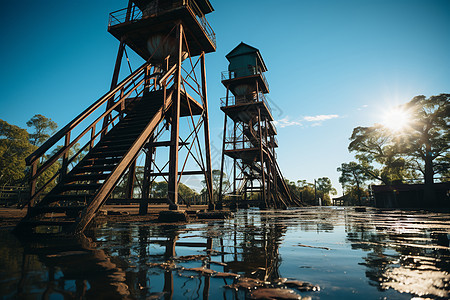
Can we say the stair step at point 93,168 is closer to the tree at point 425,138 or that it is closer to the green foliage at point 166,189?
the tree at point 425,138

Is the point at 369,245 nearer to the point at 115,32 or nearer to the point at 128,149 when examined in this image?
the point at 128,149

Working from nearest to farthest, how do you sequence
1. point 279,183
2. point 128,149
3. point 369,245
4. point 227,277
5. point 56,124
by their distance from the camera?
1. point 227,277
2. point 369,245
3. point 128,149
4. point 279,183
5. point 56,124

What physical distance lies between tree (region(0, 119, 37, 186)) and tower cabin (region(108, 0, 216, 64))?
88.3 ft

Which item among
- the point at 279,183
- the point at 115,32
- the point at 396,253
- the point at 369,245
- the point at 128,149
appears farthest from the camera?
the point at 279,183

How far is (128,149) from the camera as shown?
559cm

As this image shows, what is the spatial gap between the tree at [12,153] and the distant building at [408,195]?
40273 mm

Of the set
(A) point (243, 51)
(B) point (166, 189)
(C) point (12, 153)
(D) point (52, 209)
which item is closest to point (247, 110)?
(A) point (243, 51)

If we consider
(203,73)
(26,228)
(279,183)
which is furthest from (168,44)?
(279,183)

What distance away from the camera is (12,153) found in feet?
97.5

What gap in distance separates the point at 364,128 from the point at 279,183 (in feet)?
43.0

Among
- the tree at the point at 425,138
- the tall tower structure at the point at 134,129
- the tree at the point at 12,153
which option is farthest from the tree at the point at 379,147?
the tree at the point at 12,153

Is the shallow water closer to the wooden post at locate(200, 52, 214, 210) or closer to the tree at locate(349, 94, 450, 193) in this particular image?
the wooden post at locate(200, 52, 214, 210)

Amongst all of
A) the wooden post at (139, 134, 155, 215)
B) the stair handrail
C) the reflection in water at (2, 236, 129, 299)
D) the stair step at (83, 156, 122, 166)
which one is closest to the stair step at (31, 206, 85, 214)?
the stair handrail

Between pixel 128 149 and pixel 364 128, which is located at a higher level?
pixel 364 128
